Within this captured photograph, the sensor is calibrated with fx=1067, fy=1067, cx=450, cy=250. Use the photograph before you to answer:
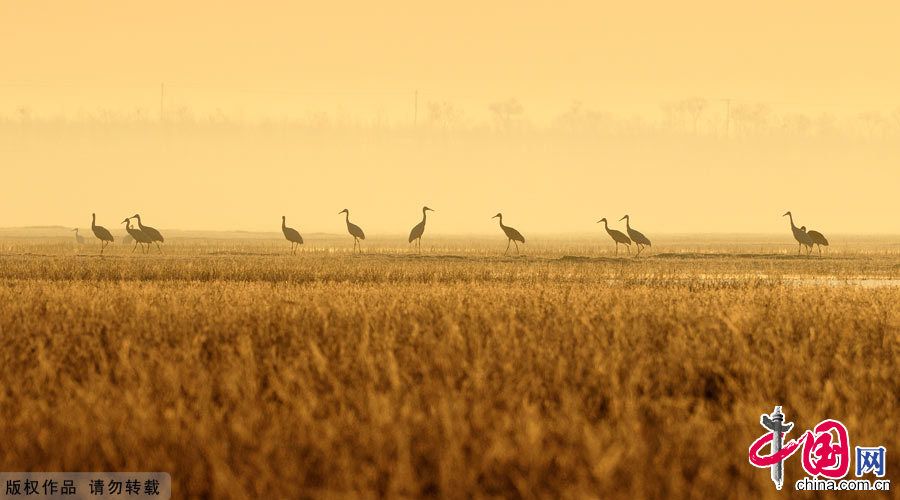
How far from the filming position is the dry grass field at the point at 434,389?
5.68 meters

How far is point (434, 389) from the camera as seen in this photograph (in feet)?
26.3

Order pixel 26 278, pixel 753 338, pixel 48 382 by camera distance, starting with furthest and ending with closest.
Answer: pixel 26 278 → pixel 753 338 → pixel 48 382

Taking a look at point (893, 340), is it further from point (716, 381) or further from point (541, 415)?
point (541, 415)

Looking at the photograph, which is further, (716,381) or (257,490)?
A: (716,381)

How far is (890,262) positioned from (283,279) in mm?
22285

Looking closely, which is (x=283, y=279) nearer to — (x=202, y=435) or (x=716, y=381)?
(x=716, y=381)

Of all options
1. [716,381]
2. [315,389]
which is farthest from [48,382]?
[716,381]

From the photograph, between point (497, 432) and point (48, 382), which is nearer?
point (497, 432)

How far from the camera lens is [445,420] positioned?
A: 6273mm

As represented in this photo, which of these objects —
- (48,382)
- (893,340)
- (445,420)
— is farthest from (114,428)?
(893,340)

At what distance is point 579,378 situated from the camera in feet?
28.3

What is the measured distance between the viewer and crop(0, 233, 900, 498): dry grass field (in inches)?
223

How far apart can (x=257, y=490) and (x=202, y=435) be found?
101cm

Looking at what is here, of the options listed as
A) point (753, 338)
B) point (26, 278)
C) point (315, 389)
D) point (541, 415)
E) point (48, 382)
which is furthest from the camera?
point (26, 278)
